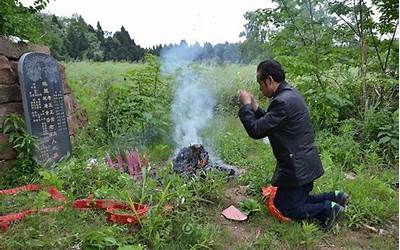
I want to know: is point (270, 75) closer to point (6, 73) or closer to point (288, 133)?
point (288, 133)

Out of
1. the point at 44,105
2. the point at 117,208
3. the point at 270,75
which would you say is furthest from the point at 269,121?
the point at 44,105

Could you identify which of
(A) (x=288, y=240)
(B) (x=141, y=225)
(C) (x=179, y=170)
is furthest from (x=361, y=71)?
(B) (x=141, y=225)

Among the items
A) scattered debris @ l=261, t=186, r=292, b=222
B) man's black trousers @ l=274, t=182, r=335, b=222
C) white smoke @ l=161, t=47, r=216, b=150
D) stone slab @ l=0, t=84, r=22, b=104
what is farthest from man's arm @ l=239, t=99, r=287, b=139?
stone slab @ l=0, t=84, r=22, b=104

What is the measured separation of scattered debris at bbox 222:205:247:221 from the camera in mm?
3750

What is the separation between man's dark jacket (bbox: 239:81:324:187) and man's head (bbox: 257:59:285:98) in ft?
0.17

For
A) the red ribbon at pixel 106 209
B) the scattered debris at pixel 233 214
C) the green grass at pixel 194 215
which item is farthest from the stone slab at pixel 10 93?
the scattered debris at pixel 233 214

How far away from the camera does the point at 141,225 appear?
3176mm

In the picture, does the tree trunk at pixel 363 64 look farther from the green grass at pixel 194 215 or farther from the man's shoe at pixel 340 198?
the man's shoe at pixel 340 198

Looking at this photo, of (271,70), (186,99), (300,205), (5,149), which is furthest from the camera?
(186,99)

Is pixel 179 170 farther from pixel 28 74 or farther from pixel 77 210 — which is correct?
pixel 28 74

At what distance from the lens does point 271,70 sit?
3.43 metres

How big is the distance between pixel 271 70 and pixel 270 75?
0.05 meters

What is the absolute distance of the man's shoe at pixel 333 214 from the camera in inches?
138

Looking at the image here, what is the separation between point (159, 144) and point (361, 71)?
4056 millimetres
